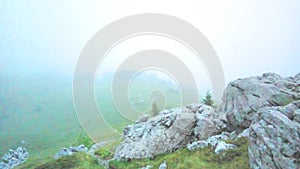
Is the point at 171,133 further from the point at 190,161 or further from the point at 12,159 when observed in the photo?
the point at 12,159

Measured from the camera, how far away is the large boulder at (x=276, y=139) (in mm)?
14000

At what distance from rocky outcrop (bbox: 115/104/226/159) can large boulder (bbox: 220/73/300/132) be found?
6.76ft

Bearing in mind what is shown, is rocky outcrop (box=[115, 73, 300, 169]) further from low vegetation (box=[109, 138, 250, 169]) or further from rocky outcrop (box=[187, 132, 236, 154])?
low vegetation (box=[109, 138, 250, 169])

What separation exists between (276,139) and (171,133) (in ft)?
47.3

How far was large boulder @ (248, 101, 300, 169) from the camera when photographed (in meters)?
14.0

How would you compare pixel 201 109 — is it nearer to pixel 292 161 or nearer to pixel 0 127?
pixel 292 161

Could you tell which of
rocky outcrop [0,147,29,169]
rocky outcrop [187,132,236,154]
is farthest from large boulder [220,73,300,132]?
rocky outcrop [0,147,29,169]

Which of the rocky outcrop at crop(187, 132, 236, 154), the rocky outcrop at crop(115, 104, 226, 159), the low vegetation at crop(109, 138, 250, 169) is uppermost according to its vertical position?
the rocky outcrop at crop(115, 104, 226, 159)

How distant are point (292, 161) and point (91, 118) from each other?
43717 millimetres

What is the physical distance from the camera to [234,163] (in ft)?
62.1

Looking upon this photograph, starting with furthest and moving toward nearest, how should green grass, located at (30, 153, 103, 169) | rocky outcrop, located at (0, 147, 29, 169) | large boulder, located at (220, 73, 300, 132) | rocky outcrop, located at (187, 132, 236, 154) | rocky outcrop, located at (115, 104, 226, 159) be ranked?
rocky outcrop, located at (0, 147, 29, 169)
rocky outcrop, located at (115, 104, 226, 159)
green grass, located at (30, 153, 103, 169)
large boulder, located at (220, 73, 300, 132)
rocky outcrop, located at (187, 132, 236, 154)

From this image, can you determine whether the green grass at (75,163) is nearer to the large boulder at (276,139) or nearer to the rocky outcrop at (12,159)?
the rocky outcrop at (12,159)

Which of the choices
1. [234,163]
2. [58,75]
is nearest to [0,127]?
[58,75]

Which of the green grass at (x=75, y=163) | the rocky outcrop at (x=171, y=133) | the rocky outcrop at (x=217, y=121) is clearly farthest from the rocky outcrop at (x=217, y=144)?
the green grass at (x=75, y=163)
